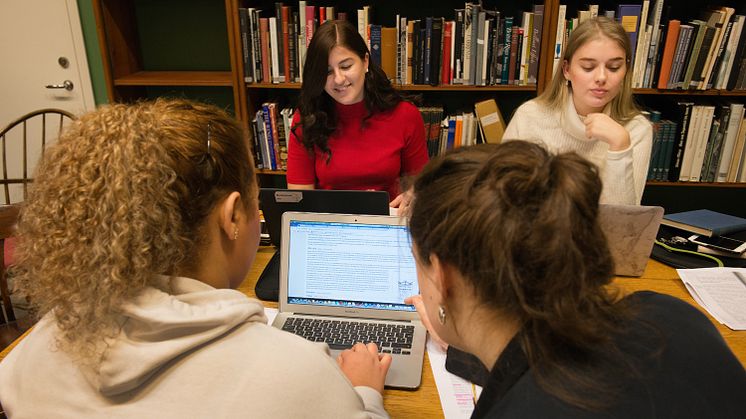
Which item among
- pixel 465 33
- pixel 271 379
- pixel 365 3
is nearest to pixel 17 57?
pixel 365 3

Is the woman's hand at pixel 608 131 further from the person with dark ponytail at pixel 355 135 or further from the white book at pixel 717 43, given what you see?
the white book at pixel 717 43

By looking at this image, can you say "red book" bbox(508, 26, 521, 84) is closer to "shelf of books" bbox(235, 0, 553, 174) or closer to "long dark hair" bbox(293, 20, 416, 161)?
"shelf of books" bbox(235, 0, 553, 174)

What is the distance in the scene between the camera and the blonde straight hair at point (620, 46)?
6.36ft

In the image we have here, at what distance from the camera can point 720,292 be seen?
140 centimetres

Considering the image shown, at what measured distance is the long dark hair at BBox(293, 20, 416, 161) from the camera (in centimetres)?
194

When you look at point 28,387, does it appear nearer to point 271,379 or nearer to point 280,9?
point 271,379

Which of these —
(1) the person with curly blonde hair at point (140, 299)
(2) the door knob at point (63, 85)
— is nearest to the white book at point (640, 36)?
(1) the person with curly blonde hair at point (140, 299)

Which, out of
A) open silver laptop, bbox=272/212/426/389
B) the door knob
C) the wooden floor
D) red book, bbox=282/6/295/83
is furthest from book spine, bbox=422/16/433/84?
the door knob

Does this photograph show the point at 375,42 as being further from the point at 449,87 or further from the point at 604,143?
the point at 604,143

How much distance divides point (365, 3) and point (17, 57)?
1.98 meters

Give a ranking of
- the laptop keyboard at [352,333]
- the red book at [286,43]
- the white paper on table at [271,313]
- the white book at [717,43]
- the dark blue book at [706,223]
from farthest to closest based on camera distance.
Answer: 1. the red book at [286,43]
2. the white book at [717,43]
3. the dark blue book at [706,223]
4. the white paper on table at [271,313]
5. the laptop keyboard at [352,333]

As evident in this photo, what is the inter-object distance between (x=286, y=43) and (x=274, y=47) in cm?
7

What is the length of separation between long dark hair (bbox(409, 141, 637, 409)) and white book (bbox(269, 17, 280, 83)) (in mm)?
2140

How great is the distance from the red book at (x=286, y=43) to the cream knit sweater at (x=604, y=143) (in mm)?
1110
